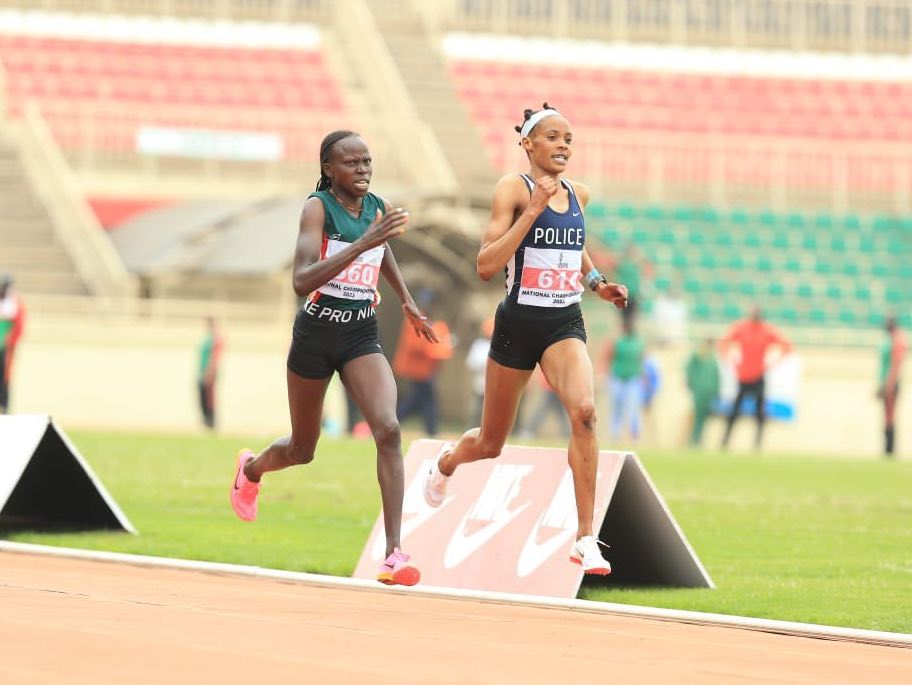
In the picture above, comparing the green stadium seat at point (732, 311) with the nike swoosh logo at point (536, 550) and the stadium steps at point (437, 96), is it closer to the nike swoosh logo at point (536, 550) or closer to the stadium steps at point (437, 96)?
the stadium steps at point (437, 96)

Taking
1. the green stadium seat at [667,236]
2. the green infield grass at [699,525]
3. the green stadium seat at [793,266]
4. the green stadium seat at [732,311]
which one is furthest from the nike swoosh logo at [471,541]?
the green stadium seat at [793,266]

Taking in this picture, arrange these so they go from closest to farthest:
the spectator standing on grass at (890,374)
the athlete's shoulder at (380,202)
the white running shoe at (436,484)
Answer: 1. the athlete's shoulder at (380,202)
2. the white running shoe at (436,484)
3. the spectator standing on grass at (890,374)

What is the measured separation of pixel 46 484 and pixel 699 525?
15.8 ft

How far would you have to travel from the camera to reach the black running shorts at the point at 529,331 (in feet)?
31.4

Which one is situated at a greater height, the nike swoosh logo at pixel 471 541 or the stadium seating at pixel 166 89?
the stadium seating at pixel 166 89

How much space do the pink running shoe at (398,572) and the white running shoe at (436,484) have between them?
1304 millimetres

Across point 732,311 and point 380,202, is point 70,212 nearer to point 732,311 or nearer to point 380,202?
point 732,311

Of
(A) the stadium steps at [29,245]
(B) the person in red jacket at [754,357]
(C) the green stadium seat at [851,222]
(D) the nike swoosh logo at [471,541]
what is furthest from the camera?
(C) the green stadium seat at [851,222]

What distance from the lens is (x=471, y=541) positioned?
10.3m

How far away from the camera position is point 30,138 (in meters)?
36.3

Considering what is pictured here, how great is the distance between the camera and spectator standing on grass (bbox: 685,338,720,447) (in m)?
29.3

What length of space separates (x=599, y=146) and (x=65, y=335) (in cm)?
1283

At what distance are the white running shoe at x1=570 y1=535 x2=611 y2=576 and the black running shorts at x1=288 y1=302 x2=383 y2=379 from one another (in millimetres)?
1402

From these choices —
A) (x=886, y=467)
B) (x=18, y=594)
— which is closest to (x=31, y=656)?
(x=18, y=594)
